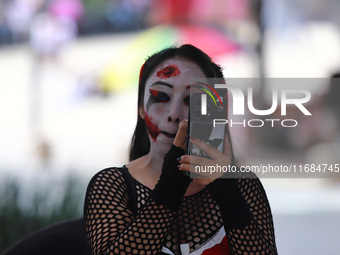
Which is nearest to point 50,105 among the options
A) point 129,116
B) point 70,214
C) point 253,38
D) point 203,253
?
point 129,116

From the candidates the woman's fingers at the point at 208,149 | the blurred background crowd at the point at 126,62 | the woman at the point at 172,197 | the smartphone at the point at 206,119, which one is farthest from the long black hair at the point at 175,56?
the blurred background crowd at the point at 126,62

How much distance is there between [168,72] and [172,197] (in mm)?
302

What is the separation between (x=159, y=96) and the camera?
878 mm

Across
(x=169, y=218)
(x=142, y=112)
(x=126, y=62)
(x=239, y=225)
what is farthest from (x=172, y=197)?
(x=126, y=62)

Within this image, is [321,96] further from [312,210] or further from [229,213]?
[229,213]

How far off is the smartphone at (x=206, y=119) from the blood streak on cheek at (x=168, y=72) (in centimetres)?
11

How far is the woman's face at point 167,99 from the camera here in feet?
2.80

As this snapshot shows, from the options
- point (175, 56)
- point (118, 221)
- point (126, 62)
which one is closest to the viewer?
point (118, 221)

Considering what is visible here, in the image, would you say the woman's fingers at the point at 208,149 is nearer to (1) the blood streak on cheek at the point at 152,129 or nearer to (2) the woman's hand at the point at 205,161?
(2) the woman's hand at the point at 205,161

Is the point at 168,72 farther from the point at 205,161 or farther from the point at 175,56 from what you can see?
the point at 205,161

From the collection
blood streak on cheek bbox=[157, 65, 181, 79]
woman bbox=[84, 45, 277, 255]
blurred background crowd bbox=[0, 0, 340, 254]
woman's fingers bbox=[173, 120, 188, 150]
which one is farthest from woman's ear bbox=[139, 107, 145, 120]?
blurred background crowd bbox=[0, 0, 340, 254]

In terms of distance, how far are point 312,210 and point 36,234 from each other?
8.87 ft

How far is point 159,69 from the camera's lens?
916 mm

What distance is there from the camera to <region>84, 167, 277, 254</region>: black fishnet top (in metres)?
0.75
